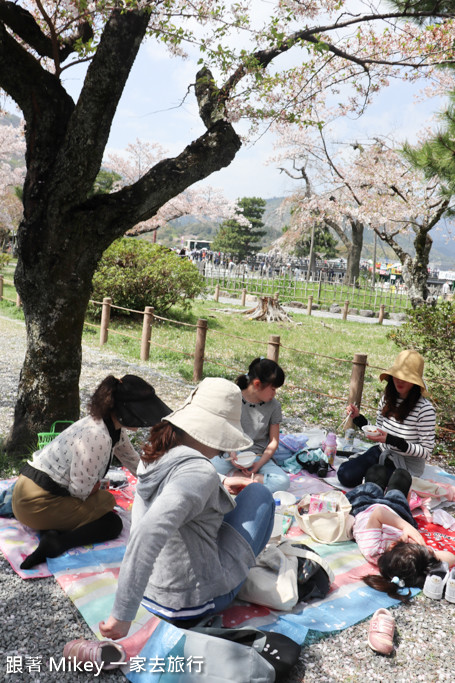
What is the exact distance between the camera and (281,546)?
2844mm

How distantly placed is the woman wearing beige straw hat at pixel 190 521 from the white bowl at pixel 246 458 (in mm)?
1661

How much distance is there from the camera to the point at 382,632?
2.48m

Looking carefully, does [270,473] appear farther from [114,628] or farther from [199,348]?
[199,348]

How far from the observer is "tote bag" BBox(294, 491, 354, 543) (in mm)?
3441

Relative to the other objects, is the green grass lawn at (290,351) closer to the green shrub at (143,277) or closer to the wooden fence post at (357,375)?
the wooden fence post at (357,375)

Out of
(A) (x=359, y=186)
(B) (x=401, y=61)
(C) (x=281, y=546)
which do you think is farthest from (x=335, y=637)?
(A) (x=359, y=186)

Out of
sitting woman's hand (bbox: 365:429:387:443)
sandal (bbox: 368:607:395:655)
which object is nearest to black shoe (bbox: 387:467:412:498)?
sitting woman's hand (bbox: 365:429:387:443)

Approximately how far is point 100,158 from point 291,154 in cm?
2680

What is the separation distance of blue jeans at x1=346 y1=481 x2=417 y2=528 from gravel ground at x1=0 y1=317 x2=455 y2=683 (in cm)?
64

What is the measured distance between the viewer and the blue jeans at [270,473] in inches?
161

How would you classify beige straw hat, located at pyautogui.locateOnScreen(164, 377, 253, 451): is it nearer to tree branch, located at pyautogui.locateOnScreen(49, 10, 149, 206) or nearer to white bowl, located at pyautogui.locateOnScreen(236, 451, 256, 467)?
white bowl, located at pyautogui.locateOnScreen(236, 451, 256, 467)

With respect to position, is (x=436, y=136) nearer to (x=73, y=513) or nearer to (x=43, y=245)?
(x=43, y=245)

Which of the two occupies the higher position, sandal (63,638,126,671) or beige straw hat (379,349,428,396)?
beige straw hat (379,349,428,396)

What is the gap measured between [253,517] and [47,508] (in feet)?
4.05
